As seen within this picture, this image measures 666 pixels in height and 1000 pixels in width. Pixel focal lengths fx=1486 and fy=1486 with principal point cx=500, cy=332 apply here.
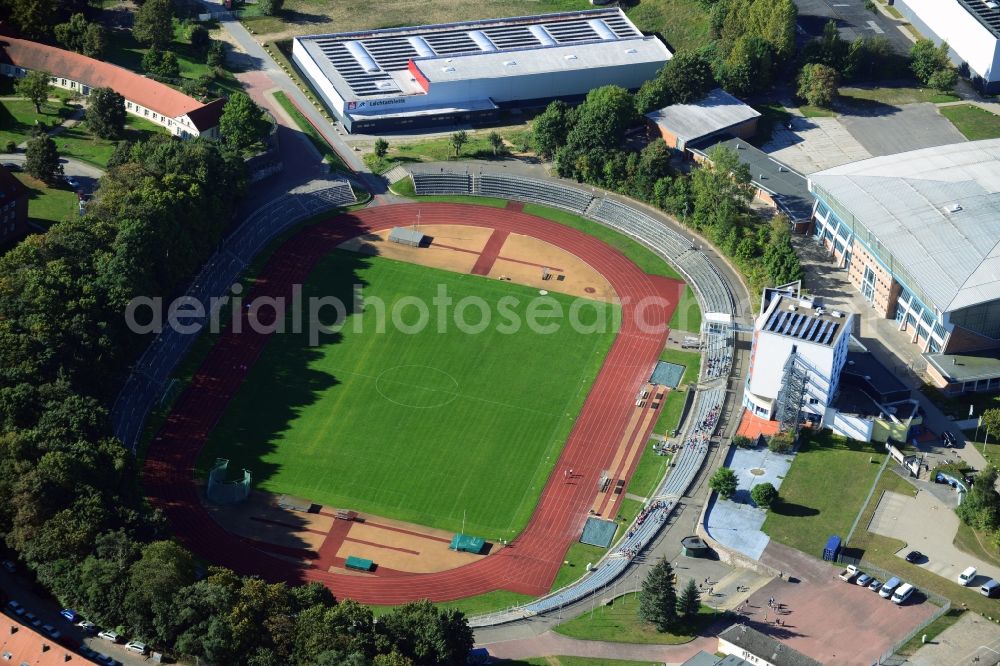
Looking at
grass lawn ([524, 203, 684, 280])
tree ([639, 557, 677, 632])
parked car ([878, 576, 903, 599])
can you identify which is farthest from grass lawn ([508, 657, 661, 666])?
grass lawn ([524, 203, 684, 280])

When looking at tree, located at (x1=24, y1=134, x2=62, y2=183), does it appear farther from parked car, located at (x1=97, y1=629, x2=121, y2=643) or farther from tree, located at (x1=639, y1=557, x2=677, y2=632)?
tree, located at (x1=639, y1=557, x2=677, y2=632)

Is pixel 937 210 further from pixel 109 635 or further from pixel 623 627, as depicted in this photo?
pixel 109 635

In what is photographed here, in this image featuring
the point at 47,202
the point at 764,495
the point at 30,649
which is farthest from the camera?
the point at 47,202

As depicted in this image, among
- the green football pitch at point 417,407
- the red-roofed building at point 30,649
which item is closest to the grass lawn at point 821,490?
the green football pitch at point 417,407

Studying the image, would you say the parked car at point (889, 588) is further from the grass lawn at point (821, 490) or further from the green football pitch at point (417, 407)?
the green football pitch at point (417, 407)

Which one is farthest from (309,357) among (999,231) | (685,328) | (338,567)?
(999,231)

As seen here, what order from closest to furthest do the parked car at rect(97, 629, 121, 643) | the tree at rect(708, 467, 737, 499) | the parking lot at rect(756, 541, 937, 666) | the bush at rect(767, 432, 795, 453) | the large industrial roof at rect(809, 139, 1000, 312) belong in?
the parked car at rect(97, 629, 121, 643) → the parking lot at rect(756, 541, 937, 666) → the tree at rect(708, 467, 737, 499) → the bush at rect(767, 432, 795, 453) → the large industrial roof at rect(809, 139, 1000, 312)

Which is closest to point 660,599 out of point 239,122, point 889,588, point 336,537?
point 889,588
